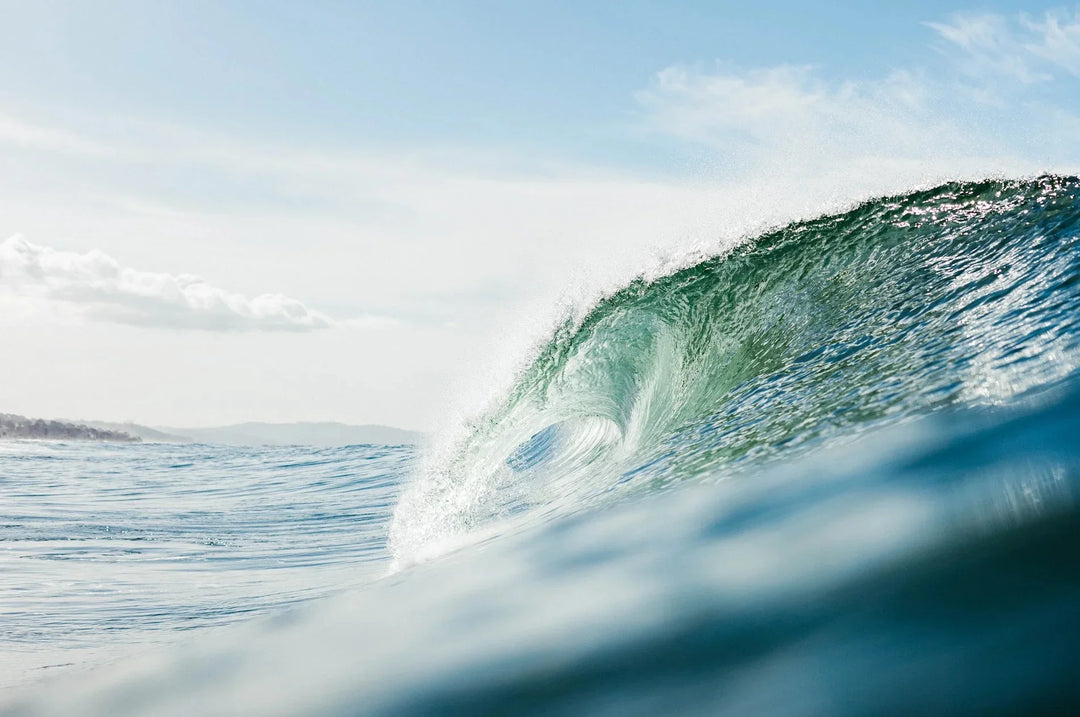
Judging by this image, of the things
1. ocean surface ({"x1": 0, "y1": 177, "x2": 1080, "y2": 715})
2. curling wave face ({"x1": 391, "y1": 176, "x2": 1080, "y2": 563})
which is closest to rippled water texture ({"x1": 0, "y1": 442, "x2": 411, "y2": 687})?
ocean surface ({"x1": 0, "y1": 177, "x2": 1080, "y2": 715})

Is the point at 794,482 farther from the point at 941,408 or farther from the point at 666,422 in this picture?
the point at 666,422

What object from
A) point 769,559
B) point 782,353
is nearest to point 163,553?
point 782,353

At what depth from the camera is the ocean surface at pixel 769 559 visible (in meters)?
1.36

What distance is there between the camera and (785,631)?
145 centimetres

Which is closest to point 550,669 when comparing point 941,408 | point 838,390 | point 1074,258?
point 941,408

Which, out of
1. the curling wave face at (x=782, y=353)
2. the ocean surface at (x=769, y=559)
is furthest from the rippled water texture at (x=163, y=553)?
the curling wave face at (x=782, y=353)

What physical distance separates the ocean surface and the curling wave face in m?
0.03

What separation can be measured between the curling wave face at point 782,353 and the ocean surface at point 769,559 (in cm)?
3

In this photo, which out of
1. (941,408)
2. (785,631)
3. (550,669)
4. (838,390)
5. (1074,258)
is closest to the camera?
(785,631)

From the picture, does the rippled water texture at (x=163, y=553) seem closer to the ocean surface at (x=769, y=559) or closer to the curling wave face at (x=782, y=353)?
the ocean surface at (x=769, y=559)

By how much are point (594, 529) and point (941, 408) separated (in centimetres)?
108

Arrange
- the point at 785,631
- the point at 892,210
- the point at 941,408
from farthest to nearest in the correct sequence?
the point at 892,210 → the point at 941,408 → the point at 785,631

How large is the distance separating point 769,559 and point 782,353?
10.9 ft

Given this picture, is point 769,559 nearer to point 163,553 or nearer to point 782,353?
point 782,353
